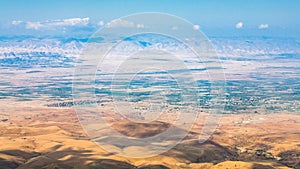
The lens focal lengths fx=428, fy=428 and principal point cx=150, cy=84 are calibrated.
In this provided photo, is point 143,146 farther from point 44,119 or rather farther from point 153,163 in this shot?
point 44,119

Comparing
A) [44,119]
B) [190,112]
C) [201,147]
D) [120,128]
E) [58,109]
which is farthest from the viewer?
[58,109]

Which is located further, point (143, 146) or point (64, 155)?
point (143, 146)

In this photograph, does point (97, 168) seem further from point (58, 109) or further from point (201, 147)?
point (58, 109)

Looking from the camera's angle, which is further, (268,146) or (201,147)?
(268,146)

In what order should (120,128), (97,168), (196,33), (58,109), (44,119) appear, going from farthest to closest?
(58,109), (44,119), (120,128), (97,168), (196,33)

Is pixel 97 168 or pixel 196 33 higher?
pixel 196 33

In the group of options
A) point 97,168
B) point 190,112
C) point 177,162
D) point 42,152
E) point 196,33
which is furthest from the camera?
point 190,112

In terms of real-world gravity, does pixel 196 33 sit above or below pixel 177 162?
above

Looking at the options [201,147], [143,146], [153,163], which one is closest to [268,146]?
[201,147]

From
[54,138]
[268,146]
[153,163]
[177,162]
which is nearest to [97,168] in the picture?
[153,163]
